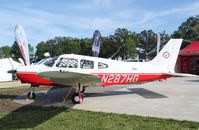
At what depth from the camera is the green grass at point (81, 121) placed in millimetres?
7578

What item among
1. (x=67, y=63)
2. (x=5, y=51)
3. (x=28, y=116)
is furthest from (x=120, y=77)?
(x=5, y=51)

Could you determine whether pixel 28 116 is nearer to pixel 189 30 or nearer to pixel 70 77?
pixel 70 77

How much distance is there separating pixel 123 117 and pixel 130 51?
65.0 meters

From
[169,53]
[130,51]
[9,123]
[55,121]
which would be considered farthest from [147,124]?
[130,51]

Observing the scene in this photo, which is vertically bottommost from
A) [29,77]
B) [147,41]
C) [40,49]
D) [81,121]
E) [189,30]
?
[81,121]

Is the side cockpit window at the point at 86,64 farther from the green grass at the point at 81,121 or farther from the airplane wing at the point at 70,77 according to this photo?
the green grass at the point at 81,121

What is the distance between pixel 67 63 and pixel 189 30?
70.3 meters

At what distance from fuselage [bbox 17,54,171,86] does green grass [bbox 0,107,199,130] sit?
245 centimetres

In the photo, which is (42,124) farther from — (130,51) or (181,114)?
(130,51)

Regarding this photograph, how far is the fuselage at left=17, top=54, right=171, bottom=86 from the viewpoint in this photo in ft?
39.8

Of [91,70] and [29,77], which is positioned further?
[91,70]

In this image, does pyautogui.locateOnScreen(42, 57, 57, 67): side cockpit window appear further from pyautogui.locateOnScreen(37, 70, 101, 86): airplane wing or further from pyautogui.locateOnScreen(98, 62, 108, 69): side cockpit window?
pyautogui.locateOnScreen(98, 62, 108, 69): side cockpit window

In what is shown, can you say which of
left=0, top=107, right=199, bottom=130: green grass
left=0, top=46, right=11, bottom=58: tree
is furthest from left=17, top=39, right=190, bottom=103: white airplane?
left=0, top=46, right=11, bottom=58: tree

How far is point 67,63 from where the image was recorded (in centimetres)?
1219
